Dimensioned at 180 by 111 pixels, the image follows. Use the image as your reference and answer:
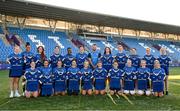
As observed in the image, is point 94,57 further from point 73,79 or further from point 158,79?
point 158,79

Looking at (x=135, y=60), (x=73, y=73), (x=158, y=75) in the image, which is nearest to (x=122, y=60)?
(x=135, y=60)

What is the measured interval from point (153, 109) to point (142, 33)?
32.1 meters

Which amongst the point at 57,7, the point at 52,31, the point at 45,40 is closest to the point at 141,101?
the point at 57,7

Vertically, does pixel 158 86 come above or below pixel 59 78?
below

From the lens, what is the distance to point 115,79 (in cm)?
1062

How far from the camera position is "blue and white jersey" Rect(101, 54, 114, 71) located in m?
11.1

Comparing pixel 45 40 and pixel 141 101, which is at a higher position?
pixel 45 40

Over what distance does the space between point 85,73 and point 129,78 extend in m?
1.50

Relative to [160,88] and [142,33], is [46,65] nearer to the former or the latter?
[160,88]

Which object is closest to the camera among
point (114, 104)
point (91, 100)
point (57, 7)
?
point (114, 104)

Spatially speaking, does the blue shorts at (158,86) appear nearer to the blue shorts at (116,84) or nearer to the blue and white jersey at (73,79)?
the blue shorts at (116,84)

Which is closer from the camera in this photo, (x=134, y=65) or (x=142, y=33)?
(x=134, y=65)

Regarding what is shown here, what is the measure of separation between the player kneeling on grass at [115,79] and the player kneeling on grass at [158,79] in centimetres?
111

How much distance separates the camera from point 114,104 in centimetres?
888
